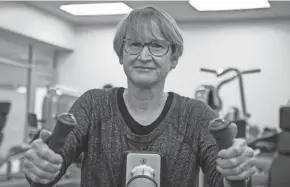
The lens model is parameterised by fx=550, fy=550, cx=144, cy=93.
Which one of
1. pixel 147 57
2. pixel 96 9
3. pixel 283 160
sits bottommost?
pixel 283 160

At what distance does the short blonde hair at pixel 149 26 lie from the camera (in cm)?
134

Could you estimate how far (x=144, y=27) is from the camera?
134cm

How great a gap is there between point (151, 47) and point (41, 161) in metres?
0.45

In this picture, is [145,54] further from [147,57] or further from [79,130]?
[79,130]

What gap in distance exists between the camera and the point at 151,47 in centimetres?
132

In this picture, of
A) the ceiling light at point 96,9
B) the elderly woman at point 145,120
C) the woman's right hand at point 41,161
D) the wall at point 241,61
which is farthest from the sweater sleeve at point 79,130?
the wall at point 241,61

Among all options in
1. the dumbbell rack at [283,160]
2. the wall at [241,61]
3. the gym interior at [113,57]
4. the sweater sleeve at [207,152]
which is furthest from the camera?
the wall at [241,61]

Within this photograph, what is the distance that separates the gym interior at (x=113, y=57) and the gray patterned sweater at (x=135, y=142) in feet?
18.5

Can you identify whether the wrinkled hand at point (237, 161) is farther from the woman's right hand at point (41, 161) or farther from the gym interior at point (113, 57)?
the gym interior at point (113, 57)

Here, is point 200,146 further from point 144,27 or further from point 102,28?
point 102,28

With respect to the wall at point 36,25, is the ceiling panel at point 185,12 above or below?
above

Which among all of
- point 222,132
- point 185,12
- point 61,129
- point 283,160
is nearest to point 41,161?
point 61,129

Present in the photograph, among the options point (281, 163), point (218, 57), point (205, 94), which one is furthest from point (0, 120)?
point (218, 57)

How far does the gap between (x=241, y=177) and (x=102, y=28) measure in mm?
7887
